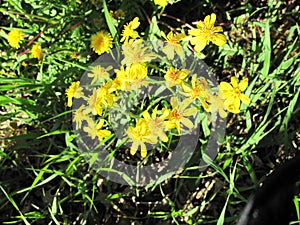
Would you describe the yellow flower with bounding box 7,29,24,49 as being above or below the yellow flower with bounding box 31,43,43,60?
above

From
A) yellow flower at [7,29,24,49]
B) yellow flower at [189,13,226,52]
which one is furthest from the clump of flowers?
yellow flower at [7,29,24,49]

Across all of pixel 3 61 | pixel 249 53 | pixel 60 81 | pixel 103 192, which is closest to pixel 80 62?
pixel 60 81

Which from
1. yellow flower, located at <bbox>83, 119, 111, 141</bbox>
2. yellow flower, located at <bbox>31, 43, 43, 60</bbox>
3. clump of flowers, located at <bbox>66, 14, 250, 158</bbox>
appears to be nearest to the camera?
clump of flowers, located at <bbox>66, 14, 250, 158</bbox>

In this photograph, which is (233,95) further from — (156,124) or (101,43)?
(101,43)

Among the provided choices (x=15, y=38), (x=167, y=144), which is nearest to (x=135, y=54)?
(x=167, y=144)

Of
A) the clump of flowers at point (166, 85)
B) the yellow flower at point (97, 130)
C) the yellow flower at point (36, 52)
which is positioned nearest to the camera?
the clump of flowers at point (166, 85)

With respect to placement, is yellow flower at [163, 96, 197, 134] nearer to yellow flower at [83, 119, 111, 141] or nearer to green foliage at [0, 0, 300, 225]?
yellow flower at [83, 119, 111, 141]

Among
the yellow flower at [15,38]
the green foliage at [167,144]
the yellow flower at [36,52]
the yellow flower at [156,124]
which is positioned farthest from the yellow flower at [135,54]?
the yellow flower at [15,38]

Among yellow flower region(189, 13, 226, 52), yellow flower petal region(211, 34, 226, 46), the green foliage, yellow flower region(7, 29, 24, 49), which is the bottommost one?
the green foliage

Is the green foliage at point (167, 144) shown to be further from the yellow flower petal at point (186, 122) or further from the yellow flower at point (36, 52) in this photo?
the yellow flower petal at point (186, 122)
